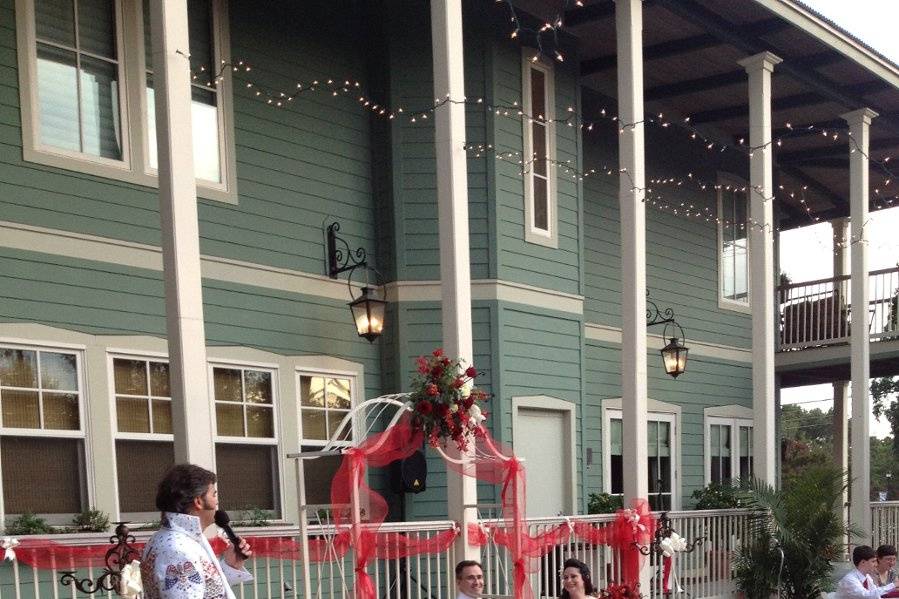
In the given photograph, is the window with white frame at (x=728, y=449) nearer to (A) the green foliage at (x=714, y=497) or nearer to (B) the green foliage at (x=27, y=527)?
(A) the green foliage at (x=714, y=497)

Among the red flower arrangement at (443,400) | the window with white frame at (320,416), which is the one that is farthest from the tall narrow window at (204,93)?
the red flower arrangement at (443,400)

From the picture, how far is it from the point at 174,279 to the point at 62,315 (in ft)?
7.67

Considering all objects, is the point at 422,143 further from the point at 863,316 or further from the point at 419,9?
the point at 863,316

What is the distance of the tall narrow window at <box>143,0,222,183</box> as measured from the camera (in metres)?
9.88

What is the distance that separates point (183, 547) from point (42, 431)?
4.76 m

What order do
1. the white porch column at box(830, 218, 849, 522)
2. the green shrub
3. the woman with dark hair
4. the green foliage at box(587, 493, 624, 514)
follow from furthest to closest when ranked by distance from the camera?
the white porch column at box(830, 218, 849, 522) < the green foliage at box(587, 493, 624, 514) < the green shrub < the woman with dark hair

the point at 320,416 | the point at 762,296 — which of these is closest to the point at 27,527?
the point at 320,416

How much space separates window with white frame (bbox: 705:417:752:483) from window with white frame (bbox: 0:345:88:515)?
9572 mm

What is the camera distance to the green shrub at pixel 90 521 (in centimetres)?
822

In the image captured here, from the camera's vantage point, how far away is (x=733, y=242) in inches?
664

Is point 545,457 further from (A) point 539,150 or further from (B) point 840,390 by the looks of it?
(B) point 840,390

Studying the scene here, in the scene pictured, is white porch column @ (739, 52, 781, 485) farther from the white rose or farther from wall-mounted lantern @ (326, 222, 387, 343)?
the white rose

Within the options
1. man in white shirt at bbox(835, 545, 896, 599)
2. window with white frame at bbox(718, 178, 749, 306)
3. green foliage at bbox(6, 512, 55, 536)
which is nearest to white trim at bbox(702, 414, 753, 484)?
window with white frame at bbox(718, 178, 749, 306)

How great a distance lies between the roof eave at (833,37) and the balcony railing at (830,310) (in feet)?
11.8
